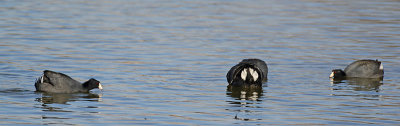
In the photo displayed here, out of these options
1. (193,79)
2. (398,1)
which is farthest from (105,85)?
(398,1)

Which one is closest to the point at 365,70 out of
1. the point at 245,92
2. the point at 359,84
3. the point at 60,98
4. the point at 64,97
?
the point at 359,84

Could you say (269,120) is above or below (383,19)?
below

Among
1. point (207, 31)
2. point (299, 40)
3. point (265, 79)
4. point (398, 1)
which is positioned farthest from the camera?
point (398, 1)

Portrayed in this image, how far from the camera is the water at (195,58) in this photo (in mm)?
12773

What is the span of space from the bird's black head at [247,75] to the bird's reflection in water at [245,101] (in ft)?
0.36

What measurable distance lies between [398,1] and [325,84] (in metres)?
21.5

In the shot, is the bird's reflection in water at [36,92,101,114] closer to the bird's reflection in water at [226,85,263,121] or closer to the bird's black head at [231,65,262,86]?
the bird's reflection in water at [226,85,263,121]

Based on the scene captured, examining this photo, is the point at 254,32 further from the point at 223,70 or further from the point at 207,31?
the point at 223,70

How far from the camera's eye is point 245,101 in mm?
14438

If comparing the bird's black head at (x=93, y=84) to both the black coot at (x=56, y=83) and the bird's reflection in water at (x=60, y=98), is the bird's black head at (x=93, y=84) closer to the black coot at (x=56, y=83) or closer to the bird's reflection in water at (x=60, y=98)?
the black coot at (x=56, y=83)

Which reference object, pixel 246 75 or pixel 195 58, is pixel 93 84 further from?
pixel 195 58

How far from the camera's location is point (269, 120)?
479 inches

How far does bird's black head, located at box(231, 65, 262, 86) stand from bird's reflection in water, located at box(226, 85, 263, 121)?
0.36ft

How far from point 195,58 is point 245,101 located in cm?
551
